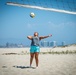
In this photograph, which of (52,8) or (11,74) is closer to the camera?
(11,74)

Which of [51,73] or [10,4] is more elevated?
[10,4]

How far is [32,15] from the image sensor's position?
37.0 ft

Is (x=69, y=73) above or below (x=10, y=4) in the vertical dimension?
below

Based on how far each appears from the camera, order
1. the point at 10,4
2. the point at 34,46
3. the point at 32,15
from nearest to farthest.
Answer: the point at 34,46
the point at 32,15
the point at 10,4

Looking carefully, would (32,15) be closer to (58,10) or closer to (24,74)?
(58,10)

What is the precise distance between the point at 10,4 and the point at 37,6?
1.49 meters

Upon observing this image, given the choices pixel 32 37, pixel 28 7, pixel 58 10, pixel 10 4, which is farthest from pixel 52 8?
pixel 32 37

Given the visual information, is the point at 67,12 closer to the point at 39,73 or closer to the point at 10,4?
the point at 10,4

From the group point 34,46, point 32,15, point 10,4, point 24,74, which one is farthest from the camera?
point 10,4

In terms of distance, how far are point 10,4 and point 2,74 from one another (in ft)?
19.9

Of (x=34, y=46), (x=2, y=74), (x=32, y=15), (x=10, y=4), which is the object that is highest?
(x=10, y=4)

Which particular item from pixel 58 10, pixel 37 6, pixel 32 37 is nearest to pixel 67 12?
pixel 58 10

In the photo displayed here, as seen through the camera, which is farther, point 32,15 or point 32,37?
point 32,15

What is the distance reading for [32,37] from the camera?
27.2ft
